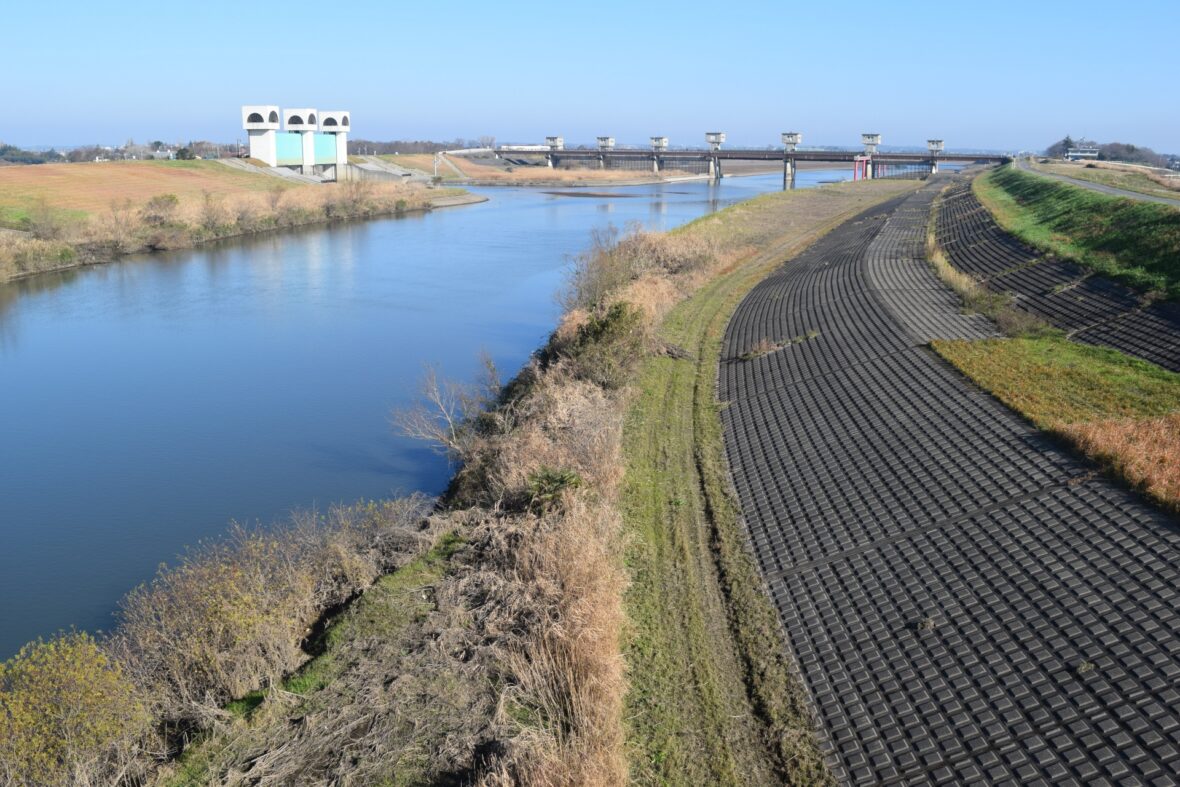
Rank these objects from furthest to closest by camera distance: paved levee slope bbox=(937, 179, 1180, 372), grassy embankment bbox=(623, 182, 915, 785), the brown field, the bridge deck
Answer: the bridge deck
the brown field
paved levee slope bbox=(937, 179, 1180, 372)
grassy embankment bbox=(623, 182, 915, 785)

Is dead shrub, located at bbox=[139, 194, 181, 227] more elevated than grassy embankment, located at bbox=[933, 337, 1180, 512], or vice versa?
dead shrub, located at bbox=[139, 194, 181, 227]

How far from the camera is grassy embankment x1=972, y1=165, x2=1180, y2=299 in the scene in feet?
66.6

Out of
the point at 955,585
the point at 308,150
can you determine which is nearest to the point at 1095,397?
the point at 955,585

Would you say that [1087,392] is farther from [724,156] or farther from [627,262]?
[724,156]

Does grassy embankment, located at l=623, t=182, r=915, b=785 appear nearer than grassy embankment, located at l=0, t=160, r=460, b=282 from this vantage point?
Yes

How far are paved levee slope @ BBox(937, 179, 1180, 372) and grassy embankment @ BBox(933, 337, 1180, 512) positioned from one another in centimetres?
71

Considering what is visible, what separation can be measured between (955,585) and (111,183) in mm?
65606

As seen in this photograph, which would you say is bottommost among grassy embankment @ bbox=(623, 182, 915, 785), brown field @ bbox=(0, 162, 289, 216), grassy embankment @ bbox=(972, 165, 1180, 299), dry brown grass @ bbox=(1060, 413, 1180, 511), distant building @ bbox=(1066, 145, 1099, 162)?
grassy embankment @ bbox=(623, 182, 915, 785)

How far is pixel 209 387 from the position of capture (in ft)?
80.1

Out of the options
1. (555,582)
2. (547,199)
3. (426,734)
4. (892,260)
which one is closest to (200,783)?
(426,734)

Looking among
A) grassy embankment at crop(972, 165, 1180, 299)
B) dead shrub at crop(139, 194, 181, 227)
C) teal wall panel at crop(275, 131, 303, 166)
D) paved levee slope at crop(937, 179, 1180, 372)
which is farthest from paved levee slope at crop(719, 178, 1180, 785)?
teal wall panel at crop(275, 131, 303, 166)

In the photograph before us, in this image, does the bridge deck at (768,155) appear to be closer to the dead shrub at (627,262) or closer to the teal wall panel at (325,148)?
the teal wall panel at (325,148)

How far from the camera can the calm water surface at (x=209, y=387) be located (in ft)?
51.3

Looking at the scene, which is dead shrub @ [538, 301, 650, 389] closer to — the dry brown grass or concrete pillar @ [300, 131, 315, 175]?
the dry brown grass
